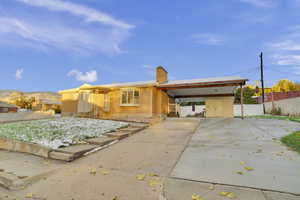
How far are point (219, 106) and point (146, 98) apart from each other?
24.3 feet

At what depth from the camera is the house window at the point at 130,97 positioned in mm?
11742

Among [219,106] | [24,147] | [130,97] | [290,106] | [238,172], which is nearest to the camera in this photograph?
[238,172]

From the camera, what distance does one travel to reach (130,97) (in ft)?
39.1

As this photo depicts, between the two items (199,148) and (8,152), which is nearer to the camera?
(199,148)

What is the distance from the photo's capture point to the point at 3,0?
7938 mm

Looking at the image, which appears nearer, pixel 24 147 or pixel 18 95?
pixel 24 147

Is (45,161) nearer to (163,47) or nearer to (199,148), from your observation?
(199,148)

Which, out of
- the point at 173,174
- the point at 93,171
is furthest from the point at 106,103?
the point at 173,174

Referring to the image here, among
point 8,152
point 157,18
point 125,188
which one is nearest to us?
point 125,188

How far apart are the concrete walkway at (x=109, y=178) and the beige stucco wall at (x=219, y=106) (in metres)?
11.0

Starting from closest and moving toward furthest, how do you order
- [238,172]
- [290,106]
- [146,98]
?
[238,172]
[146,98]
[290,106]

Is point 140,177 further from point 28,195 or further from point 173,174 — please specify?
point 28,195

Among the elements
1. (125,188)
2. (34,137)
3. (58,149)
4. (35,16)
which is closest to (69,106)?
(35,16)

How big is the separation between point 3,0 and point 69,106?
9.72m
